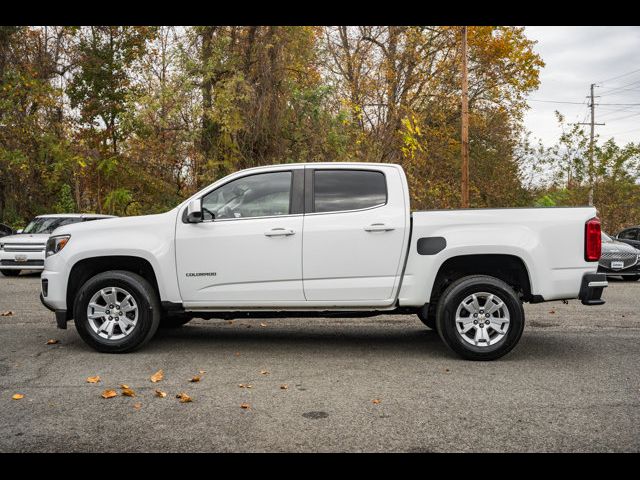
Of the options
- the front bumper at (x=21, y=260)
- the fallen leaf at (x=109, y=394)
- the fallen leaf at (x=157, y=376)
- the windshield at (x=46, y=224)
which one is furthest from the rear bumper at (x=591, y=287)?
the windshield at (x=46, y=224)

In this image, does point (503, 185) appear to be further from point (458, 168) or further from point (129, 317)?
point (129, 317)

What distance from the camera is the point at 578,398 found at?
5.43m

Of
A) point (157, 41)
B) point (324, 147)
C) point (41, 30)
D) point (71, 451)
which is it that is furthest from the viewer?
point (41, 30)

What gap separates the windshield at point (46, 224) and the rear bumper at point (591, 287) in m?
13.9

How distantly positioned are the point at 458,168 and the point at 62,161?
698 inches

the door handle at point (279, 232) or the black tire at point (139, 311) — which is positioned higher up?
the door handle at point (279, 232)

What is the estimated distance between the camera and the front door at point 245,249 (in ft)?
22.9

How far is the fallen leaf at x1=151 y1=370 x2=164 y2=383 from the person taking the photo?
602 cm

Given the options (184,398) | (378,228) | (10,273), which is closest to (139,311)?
(184,398)

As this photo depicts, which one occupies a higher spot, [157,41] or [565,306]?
[157,41]

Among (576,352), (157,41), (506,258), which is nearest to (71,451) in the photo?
(506,258)

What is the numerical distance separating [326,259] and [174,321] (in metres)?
2.63

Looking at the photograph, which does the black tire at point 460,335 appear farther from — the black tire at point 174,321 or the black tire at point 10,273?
the black tire at point 10,273

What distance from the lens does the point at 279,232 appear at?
6.92 m
